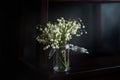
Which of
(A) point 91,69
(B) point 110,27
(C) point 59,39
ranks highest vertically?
(B) point 110,27

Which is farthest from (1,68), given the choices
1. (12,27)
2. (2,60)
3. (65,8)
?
(65,8)

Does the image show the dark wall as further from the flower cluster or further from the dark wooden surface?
the flower cluster

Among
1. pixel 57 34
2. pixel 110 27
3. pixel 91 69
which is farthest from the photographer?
pixel 110 27

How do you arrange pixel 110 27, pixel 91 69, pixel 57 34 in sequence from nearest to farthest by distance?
pixel 57 34, pixel 91 69, pixel 110 27

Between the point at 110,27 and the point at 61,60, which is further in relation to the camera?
the point at 110,27

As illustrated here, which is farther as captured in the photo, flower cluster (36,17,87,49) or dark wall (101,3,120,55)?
dark wall (101,3,120,55)

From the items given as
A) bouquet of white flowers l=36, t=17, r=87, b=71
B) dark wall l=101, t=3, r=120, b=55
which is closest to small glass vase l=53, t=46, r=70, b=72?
bouquet of white flowers l=36, t=17, r=87, b=71

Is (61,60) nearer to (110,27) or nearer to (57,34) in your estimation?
(57,34)

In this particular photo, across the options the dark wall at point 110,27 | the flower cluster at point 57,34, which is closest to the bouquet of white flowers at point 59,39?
the flower cluster at point 57,34

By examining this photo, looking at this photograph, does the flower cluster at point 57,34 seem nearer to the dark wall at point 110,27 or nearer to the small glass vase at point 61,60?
the small glass vase at point 61,60

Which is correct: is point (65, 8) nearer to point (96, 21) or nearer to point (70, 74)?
point (96, 21)

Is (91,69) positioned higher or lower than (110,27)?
lower

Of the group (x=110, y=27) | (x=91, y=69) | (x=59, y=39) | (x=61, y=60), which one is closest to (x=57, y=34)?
(x=59, y=39)

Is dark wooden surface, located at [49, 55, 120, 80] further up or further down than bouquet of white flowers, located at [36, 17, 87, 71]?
further down
